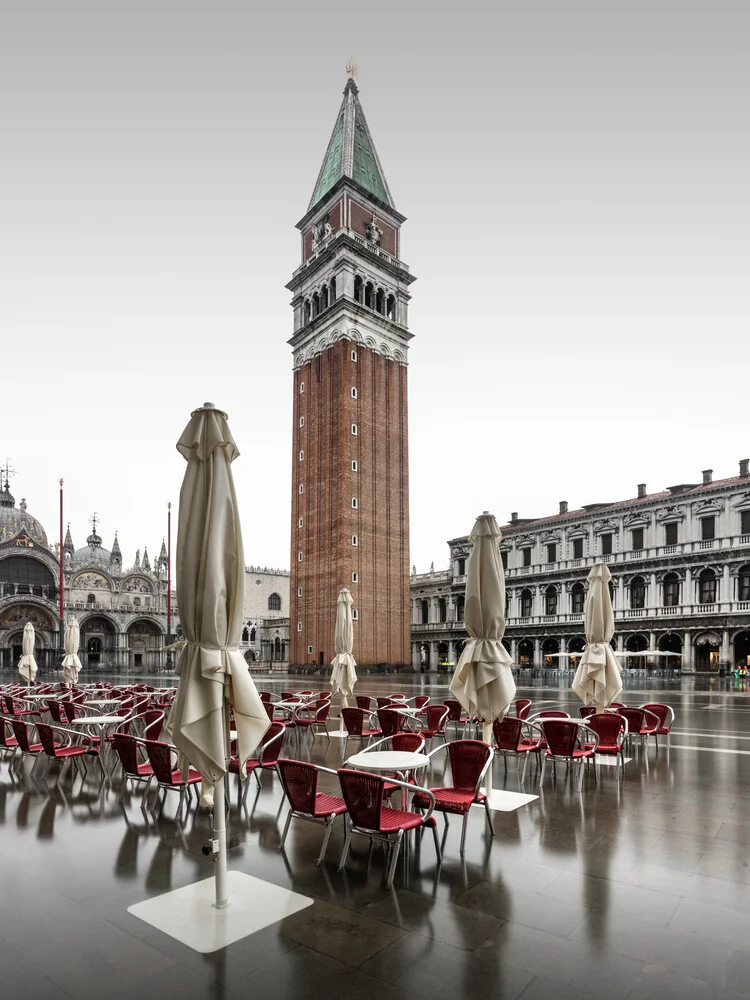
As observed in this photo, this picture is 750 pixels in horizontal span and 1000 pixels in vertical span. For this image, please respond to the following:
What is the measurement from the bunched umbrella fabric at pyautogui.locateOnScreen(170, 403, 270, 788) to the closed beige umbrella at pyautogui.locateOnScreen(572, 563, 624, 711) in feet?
23.7

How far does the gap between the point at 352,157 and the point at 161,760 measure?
54.9 m

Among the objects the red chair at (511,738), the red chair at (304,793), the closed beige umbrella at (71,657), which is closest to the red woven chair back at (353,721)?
the red chair at (511,738)

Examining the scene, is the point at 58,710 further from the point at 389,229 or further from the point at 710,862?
the point at 389,229

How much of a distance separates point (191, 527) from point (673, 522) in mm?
44359

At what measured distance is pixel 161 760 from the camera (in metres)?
6.97

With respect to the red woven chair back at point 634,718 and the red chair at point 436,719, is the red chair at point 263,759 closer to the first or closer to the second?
the red chair at point 436,719

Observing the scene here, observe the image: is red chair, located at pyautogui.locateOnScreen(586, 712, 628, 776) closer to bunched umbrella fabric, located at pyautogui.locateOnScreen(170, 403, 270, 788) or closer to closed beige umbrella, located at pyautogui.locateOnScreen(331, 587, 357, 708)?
bunched umbrella fabric, located at pyautogui.locateOnScreen(170, 403, 270, 788)

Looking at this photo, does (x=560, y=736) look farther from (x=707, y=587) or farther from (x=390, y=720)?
(x=707, y=587)

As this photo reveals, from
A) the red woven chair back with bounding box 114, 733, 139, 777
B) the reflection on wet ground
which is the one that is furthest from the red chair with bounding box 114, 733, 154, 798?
the reflection on wet ground

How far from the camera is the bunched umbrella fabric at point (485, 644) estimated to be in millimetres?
7801

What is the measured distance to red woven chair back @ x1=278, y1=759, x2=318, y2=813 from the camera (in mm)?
5723

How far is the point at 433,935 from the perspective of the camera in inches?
169

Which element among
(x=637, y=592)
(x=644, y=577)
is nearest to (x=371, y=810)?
(x=644, y=577)

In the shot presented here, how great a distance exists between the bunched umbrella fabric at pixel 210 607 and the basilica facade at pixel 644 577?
3298cm
